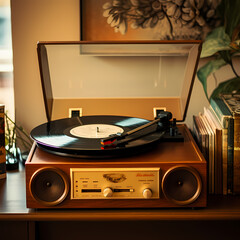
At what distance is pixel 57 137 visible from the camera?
1.27 m

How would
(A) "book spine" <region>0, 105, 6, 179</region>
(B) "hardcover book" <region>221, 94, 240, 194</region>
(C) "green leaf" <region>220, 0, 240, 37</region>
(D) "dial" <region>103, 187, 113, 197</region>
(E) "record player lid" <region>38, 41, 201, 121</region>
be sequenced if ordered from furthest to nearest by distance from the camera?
(C) "green leaf" <region>220, 0, 240, 37</region> → (E) "record player lid" <region>38, 41, 201, 121</region> → (A) "book spine" <region>0, 105, 6, 179</region> → (B) "hardcover book" <region>221, 94, 240, 194</region> → (D) "dial" <region>103, 187, 113, 197</region>

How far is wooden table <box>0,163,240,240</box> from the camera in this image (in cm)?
115

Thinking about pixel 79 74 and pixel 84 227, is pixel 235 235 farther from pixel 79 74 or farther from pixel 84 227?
pixel 79 74

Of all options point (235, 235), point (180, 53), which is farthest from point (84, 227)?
point (180, 53)

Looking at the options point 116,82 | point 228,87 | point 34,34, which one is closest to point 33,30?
point 34,34

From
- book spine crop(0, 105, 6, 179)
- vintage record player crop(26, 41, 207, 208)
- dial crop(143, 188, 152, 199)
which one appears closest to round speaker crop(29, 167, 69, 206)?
vintage record player crop(26, 41, 207, 208)

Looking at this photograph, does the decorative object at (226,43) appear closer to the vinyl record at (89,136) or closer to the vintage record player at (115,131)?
the vintage record player at (115,131)

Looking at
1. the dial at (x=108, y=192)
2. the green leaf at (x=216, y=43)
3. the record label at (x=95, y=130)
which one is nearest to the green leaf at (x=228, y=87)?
the green leaf at (x=216, y=43)

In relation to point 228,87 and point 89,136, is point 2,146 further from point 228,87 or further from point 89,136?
point 228,87

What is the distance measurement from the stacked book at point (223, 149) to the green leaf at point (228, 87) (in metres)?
0.45

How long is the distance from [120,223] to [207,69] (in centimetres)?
84

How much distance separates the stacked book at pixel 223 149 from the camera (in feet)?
4.10

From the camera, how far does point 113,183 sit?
3.71 feet

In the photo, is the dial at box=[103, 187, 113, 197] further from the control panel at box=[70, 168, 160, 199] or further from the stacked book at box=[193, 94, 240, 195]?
the stacked book at box=[193, 94, 240, 195]
